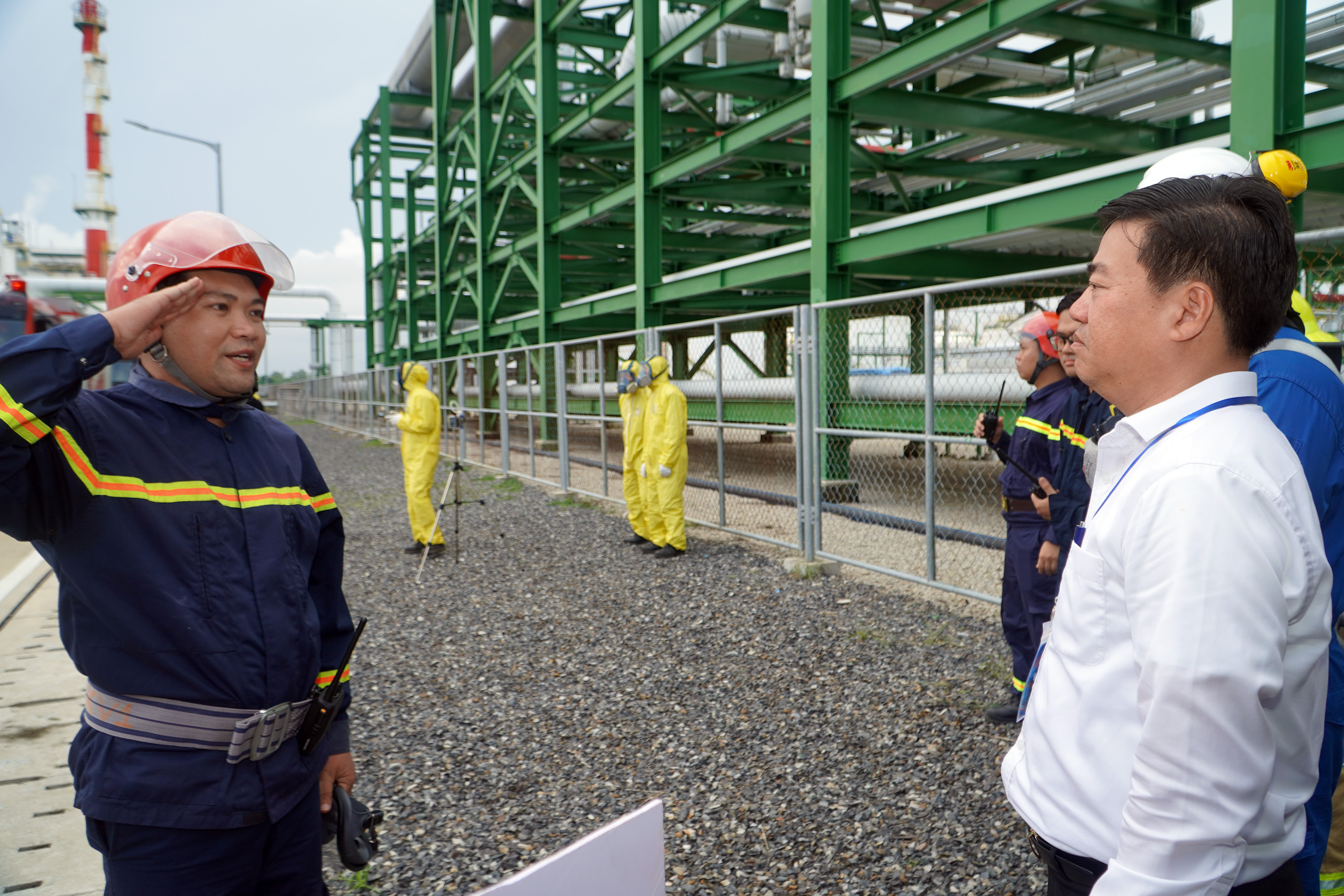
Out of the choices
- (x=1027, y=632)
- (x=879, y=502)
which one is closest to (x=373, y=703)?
(x=1027, y=632)

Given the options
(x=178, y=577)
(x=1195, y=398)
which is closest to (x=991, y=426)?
(x=1195, y=398)

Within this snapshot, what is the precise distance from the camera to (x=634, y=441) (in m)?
8.31

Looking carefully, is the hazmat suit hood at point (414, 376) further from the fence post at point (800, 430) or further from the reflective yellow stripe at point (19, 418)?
the reflective yellow stripe at point (19, 418)

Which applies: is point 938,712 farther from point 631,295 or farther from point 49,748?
point 631,295

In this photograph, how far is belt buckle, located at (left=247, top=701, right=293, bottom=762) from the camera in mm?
1623

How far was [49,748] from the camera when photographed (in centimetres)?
398

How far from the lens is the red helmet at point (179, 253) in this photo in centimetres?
163

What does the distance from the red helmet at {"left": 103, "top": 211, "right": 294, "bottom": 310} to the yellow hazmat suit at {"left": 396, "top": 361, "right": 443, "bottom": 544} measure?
6.48 meters

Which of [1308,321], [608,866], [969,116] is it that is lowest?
[608,866]

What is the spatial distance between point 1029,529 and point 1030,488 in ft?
0.67

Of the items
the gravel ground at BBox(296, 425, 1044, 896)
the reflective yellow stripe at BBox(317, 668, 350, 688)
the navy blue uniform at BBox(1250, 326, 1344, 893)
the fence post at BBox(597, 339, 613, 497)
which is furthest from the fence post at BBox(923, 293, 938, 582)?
the fence post at BBox(597, 339, 613, 497)

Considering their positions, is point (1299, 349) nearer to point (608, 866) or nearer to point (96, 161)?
point (608, 866)

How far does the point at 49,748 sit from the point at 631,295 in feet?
38.6

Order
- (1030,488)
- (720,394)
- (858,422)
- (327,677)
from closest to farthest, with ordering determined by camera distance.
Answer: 1. (327,677)
2. (1030,488)
3. (720,394)
4. (858,422)
